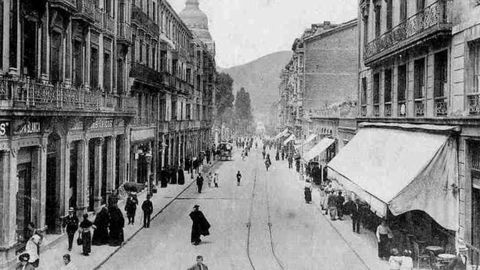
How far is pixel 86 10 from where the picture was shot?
23.0 m

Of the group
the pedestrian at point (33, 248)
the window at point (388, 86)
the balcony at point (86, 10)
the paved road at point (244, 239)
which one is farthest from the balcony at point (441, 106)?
the balcony at point (86, 10)

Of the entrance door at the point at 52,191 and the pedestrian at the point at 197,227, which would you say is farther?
the entrance door at the point at 52,191

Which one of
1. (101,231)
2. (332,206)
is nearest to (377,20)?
(332,206)

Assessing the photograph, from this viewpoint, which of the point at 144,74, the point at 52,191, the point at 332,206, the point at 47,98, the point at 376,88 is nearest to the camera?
the point at 47,98

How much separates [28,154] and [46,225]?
3.21 meters

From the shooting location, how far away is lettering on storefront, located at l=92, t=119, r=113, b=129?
81.6 feet

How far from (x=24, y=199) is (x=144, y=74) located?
17490mm

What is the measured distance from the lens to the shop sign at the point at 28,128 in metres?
16.1

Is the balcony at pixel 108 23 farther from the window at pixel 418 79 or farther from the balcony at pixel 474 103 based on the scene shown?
the balcony at pixel 474 103

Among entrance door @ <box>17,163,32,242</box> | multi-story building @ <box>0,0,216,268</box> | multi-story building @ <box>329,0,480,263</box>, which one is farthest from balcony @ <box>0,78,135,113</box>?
multi-story building @ <box>329,0,480,263</box>

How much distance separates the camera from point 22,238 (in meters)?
17.1

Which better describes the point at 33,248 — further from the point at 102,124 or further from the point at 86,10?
the point at 102,124

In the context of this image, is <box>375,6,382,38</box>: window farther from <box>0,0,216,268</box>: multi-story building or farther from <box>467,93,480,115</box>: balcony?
<box>0,0,216,268</box>: multi-story building

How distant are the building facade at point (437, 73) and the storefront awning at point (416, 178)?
0.91ft
